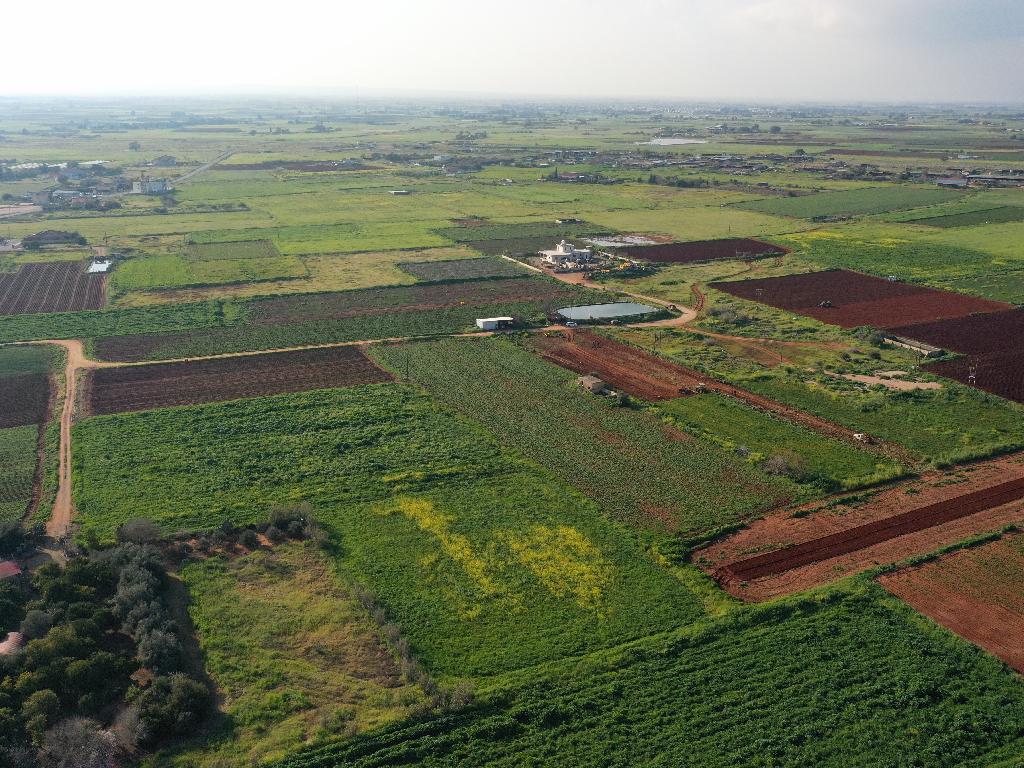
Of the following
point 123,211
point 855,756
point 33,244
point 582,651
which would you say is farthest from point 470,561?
point 123,211

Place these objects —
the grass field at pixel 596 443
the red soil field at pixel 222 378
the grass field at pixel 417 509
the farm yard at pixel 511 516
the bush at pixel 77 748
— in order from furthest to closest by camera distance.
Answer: the red soil field at pixel 222 378, the grass field at pixel 596 443, the grass field at pixel 417 509, the farm yard at pixel 511 516, the bush at pixel 77 748

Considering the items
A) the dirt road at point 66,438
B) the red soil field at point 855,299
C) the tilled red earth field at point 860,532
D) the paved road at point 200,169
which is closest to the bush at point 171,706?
the dirt road at point 66,438

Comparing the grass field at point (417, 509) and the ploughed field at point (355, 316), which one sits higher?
the ploughed field at point (355, 316)

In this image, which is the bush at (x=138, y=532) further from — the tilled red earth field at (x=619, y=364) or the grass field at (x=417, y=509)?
the tilled red earth field at (x=619, y=364)

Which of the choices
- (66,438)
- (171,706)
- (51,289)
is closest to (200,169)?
(51,289)

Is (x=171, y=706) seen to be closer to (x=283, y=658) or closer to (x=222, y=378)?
(x=283, y=658)
